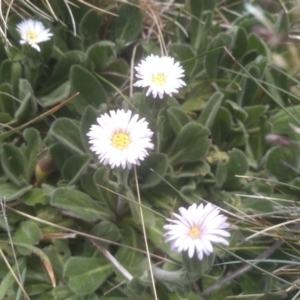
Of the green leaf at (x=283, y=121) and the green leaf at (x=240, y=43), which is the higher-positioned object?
the green leaf at (x=240, y=43)

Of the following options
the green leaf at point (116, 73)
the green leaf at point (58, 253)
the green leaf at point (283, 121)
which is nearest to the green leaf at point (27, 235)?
the green leaf at point (58, 253)

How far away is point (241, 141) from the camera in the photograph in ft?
5.26

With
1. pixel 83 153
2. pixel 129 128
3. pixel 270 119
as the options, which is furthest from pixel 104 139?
pixel 270 119

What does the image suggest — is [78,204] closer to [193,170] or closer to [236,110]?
[193,170]

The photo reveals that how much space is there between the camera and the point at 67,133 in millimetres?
1464

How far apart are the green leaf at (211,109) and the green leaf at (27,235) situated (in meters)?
0.60

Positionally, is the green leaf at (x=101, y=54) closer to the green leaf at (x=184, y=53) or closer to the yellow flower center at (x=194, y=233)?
the green leaf at (x=184, y=53)

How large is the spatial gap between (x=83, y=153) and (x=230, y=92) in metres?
0.55

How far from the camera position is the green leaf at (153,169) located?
1.40 metres

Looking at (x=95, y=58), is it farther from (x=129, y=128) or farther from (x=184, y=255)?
(x=184, y=255)

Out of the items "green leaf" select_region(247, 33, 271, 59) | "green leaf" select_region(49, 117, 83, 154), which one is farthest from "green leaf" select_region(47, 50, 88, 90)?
"green leaf" select_region(247, 33, 271, 59)

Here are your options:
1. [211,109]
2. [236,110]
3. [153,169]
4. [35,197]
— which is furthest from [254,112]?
[35,197]

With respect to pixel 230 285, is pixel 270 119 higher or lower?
higher

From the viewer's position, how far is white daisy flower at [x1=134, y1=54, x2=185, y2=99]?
46.9 inches
